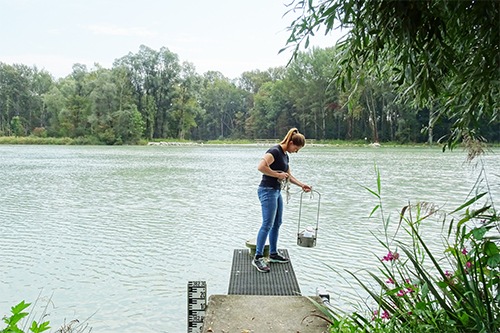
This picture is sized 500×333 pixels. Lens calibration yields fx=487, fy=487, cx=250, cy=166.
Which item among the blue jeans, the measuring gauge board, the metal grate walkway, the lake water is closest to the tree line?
the lake water

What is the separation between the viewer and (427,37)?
2.10m

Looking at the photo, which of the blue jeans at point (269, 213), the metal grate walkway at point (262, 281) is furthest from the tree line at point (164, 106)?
the metal grate walkway at point (262, 281)

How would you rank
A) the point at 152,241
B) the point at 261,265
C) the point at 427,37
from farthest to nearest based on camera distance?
1. the point at 152,241
2. the point at 261,265
3. the point at 427,37

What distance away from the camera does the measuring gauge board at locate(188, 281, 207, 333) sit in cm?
329

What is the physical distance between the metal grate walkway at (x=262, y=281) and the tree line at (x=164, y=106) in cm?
4866

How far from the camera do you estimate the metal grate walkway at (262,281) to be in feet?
12.5

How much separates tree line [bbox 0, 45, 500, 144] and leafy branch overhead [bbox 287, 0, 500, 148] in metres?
50.5

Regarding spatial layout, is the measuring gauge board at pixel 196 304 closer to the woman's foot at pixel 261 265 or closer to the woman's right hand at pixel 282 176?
the woman's foot at pixel 261 265

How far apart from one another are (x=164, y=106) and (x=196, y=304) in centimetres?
6331

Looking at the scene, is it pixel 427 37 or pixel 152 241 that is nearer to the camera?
pixel 427 37

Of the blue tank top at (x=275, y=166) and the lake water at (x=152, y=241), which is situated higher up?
the blue tank top at (x=275, y=166)

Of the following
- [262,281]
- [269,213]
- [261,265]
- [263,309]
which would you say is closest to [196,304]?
[263,309]

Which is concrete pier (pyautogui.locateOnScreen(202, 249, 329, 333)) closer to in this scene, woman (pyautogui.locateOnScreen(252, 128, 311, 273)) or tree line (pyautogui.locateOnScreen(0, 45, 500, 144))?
woman (pyautogui.locateOnScreen(252, 128, 311, 273))

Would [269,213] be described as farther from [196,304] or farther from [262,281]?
[196,304]
